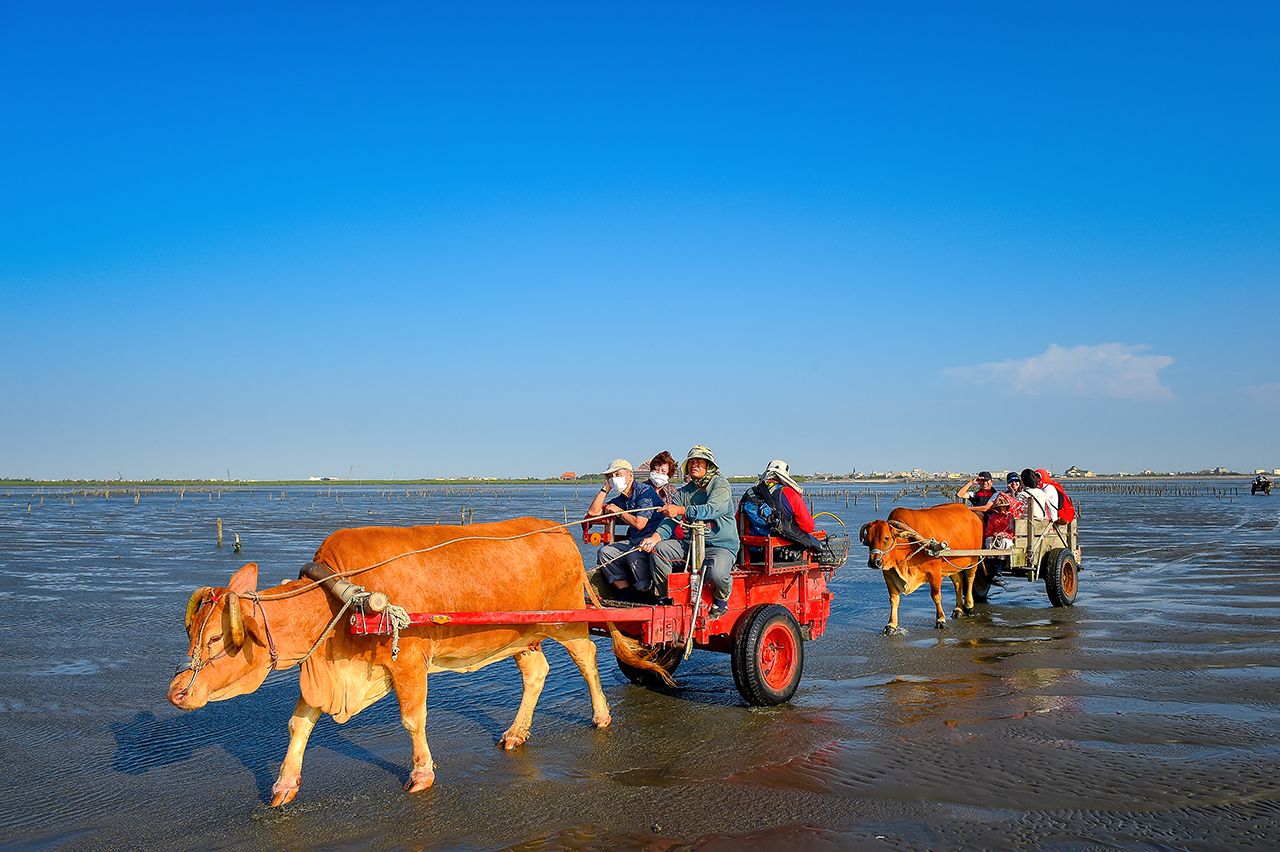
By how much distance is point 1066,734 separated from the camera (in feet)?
22.7

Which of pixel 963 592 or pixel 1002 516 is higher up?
pixel 1002 516

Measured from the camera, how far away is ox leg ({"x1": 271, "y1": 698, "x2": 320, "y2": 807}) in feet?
18.5

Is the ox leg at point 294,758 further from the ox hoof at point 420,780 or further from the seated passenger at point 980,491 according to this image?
the seated passenger at point 980,491

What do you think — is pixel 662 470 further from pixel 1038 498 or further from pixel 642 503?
pixel 1038 498

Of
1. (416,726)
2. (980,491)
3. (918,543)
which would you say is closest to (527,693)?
(416,726)

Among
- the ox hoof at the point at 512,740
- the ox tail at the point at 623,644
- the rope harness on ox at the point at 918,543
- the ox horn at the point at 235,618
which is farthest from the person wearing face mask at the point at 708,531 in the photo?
the rope harness on ox at the point at 918,543

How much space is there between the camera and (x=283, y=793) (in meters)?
5.64

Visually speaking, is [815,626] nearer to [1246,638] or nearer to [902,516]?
[902,516]

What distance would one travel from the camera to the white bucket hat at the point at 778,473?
30.8 ft

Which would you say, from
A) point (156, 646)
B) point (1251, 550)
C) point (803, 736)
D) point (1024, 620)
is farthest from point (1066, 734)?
point (1251, 550)

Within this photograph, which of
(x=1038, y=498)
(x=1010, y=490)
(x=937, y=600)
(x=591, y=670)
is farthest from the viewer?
(x=1010, y=490)

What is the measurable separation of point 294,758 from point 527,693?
195 centimetres

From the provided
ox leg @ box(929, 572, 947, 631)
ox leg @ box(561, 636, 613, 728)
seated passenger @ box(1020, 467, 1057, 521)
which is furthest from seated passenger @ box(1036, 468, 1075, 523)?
ox leg @ box(561, 636, 613, 728)

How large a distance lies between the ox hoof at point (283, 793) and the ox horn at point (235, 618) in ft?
3.48
